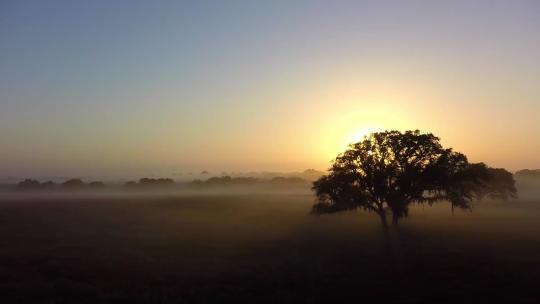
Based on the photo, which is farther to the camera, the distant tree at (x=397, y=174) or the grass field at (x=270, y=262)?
the distant tree at (x=397, y=174)

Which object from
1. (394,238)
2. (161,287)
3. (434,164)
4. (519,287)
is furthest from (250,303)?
(434,164)

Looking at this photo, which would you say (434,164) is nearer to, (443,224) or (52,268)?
(443,224)

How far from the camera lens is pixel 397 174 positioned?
4600cm

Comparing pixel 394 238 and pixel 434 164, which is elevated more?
pixel 434 164

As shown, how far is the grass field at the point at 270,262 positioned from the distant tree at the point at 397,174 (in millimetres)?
3974

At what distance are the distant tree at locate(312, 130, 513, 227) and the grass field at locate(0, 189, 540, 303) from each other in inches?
156

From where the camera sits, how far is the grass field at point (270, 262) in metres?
24.0

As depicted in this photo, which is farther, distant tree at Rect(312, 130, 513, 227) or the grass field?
distant tree at Rect(312, 130, 513, 227)

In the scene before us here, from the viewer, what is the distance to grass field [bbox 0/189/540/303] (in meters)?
24.0

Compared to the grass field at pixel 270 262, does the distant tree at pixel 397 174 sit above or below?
above

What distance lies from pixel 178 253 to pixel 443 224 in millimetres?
37008

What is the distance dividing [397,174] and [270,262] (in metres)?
19.4

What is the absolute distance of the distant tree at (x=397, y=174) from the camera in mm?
45812

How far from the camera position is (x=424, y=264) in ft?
106
